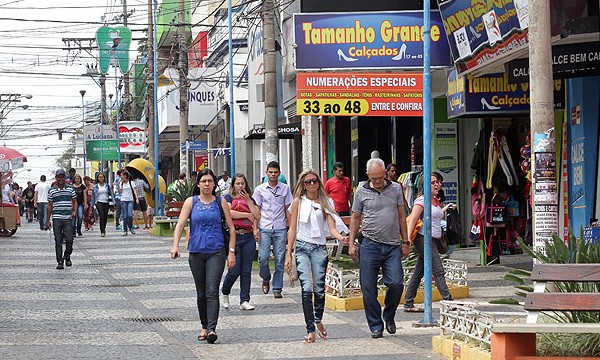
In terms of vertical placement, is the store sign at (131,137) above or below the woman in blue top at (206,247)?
above

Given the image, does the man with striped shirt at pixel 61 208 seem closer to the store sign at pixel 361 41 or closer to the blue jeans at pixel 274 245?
the store sign at pixel 361 41

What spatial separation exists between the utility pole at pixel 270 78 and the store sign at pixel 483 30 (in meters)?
3.80

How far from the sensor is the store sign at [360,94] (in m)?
17.9

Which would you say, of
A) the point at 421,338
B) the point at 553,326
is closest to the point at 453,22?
the point at 421,338

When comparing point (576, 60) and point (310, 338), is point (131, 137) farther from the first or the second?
point (310, 338)

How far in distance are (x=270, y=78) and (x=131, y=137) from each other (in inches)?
1805

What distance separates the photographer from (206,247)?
470 inches

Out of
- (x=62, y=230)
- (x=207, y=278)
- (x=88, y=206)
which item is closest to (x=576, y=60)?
(x=207, y=278)

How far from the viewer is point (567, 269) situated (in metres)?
8.89

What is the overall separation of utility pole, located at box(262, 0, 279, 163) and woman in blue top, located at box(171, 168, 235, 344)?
359 inches

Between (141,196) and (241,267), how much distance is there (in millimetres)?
22182

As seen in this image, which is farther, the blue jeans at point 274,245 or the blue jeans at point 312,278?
the blue jeans at point 274,245

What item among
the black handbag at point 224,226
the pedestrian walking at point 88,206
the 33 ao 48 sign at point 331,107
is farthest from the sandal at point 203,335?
the pedestrian walking at point 88,206

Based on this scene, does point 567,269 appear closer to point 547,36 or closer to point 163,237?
point 547,36
